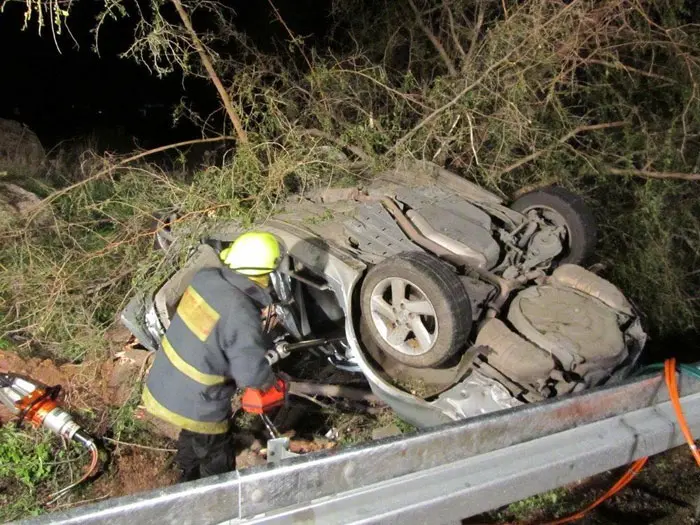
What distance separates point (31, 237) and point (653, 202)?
216 inches

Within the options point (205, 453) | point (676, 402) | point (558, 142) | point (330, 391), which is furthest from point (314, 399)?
point (558, 142)

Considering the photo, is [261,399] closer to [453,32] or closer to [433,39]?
[453,32]

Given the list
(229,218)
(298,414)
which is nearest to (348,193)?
(229,218)

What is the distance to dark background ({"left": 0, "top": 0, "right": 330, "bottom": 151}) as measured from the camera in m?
7.86

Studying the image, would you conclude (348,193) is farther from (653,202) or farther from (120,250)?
(653,202)

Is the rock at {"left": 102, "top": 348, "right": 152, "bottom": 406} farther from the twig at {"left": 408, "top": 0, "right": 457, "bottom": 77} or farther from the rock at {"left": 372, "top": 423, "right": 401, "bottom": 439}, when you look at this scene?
the twig at {"left": 408, "top": 0, "right": 457, "bottom": 77}

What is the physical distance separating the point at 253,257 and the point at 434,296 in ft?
3.18

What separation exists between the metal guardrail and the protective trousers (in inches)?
70.3

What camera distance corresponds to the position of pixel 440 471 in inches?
72.7

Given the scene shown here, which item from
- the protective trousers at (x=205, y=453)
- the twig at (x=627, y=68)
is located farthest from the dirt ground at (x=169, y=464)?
the twig at (x=627, y=68)

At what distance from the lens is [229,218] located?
4.59 m

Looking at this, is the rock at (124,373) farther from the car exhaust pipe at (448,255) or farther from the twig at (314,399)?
the car exhaust pipe at (448,255)

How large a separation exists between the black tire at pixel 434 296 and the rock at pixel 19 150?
576 cm

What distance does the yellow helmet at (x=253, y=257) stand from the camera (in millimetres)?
3039
